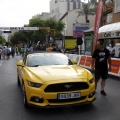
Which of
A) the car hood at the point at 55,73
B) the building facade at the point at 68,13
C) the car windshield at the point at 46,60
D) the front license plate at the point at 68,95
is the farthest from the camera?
the building facade at the point at 68,13

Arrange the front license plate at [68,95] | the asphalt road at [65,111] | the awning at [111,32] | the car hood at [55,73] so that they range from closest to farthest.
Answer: the asphalt road at [65,111] → the front license plate at [68,95] → the car hood at [55,73] → the awning at [111,32]

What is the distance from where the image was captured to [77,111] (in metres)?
6.32

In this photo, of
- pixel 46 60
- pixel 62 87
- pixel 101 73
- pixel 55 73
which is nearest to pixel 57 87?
pixel 62 87

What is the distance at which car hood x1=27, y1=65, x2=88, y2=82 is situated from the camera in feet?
20.9

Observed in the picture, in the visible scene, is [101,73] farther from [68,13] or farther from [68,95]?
[68,13]

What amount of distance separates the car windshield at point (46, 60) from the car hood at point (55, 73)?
0.53 metres

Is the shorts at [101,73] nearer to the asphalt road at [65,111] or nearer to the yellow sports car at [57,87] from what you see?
the asphalt road at [65,111]

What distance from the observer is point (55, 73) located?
6621 millimetres

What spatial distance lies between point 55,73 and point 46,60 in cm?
155

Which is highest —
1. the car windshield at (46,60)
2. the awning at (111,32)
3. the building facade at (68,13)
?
the building facade at (68,13)

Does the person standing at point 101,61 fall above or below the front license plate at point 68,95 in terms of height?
above

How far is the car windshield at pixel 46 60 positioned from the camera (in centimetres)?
794

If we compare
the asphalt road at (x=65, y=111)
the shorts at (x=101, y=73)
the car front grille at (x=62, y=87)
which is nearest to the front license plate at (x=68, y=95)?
the car front grille at (x=62, y=87)

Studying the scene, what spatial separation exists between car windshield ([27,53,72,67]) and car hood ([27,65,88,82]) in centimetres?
53
